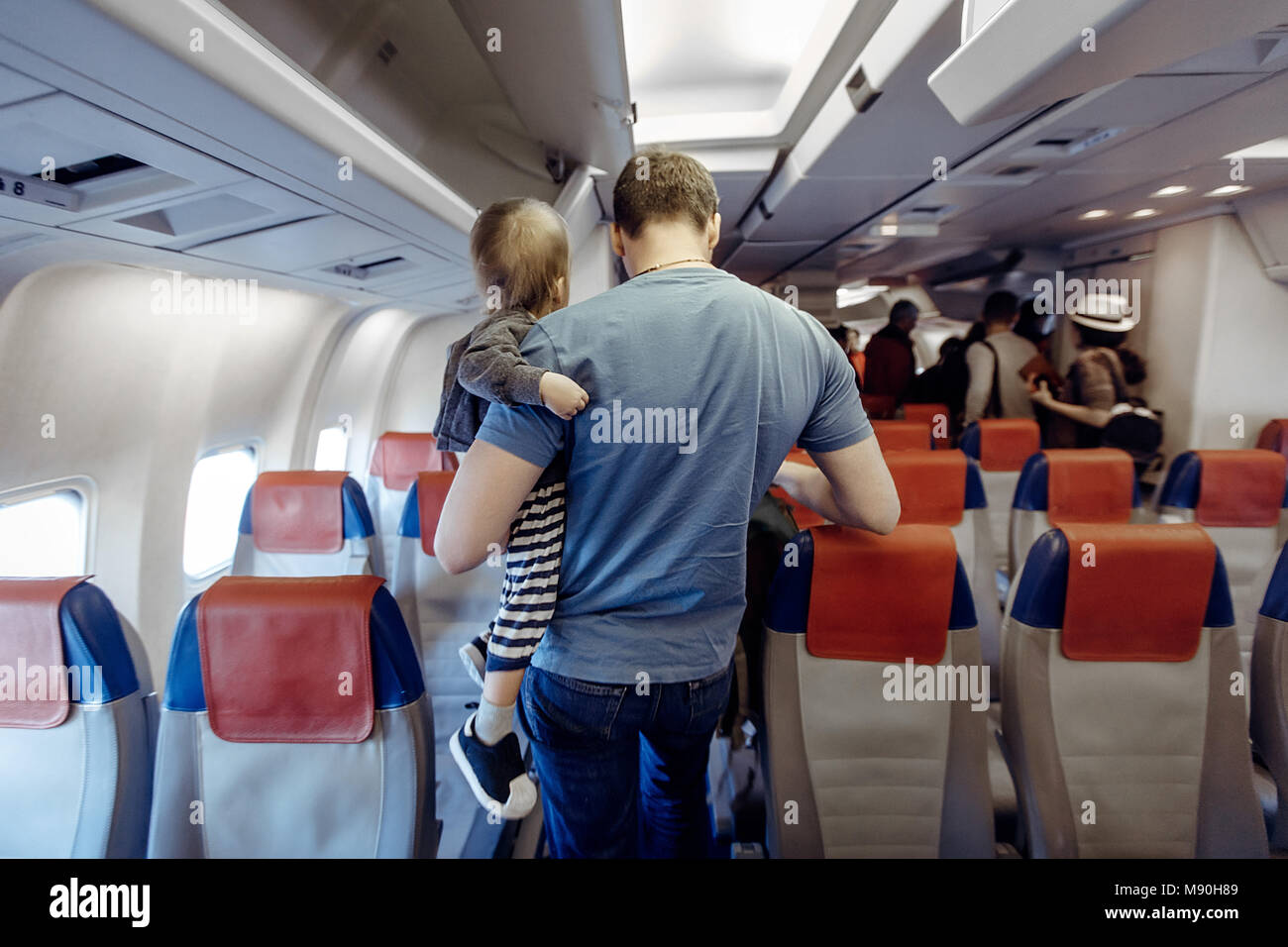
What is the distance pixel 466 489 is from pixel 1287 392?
6133 mm

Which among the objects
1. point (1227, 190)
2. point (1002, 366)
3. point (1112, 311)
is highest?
point (1227, 190)

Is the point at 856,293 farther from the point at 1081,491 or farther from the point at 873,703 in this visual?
the point at 873,703

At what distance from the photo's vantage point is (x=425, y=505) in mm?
2348

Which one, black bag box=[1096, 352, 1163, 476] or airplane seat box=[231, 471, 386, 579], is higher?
black bag box=[1096, 352, 1163, 476]

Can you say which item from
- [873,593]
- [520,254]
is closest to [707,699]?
[873,593]

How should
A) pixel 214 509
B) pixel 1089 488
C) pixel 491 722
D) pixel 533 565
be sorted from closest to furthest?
pixel 533 565 → pixel 491 722 → pixel 1089 488 → pixel 214 509

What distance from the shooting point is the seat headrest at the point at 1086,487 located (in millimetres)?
2584

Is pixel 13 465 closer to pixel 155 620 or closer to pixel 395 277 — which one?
pixel 155 620

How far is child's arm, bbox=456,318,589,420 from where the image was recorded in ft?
3.06

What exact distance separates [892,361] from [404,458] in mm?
3872

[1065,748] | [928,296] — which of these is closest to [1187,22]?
[1065,748]

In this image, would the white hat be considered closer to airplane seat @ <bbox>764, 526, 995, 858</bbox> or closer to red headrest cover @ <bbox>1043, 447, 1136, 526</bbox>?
red headrest cover @ <bbox>1043, 447, 1136, 526</bbox>

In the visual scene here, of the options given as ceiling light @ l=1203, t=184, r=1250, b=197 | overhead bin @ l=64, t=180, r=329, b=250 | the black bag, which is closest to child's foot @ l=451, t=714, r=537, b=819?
overhead bin @ l=64, t=180, r=329, b=250

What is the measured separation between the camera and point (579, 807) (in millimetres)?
1160
